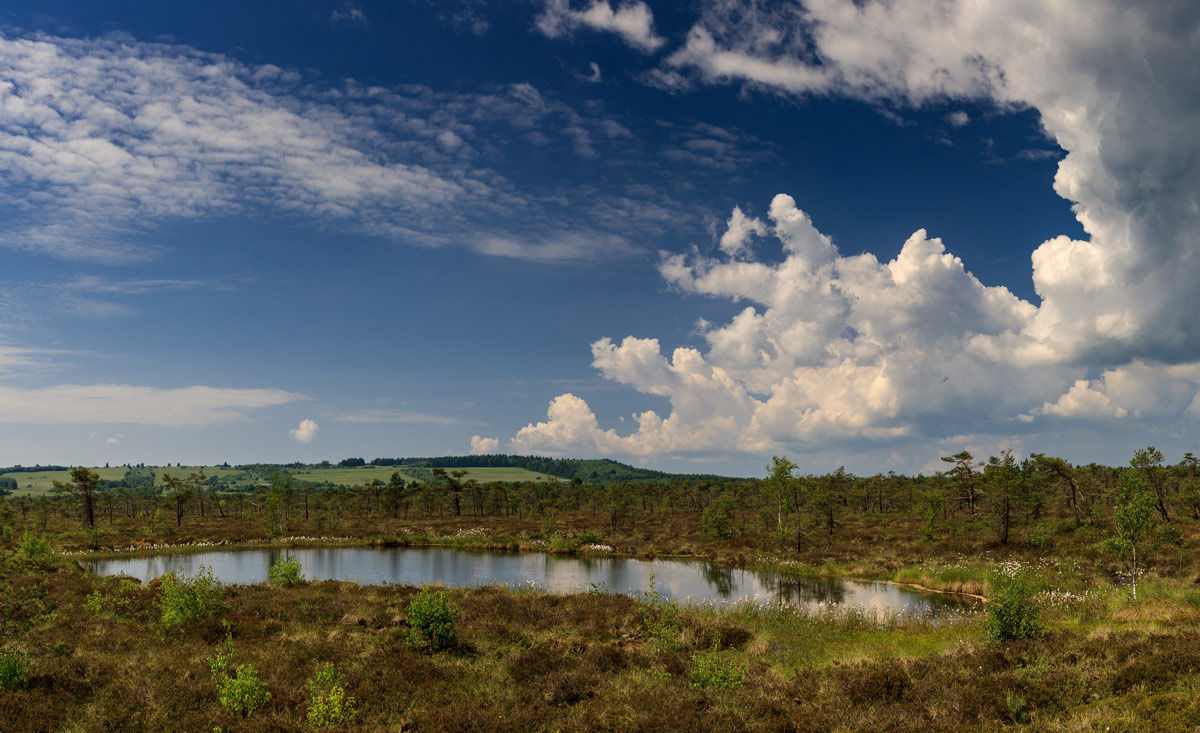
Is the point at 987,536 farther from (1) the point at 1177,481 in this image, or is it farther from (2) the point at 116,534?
(2) the point at 116,534

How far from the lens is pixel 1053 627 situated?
23.5m

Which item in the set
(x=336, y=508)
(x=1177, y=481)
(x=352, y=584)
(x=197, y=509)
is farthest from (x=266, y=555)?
(x=1177, y=481)

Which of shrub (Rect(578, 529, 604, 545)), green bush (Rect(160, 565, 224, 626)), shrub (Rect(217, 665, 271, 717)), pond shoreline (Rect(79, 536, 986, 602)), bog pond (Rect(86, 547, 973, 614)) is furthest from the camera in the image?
shrub (Rect(578, 529, 604, 545))

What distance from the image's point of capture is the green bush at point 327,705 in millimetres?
14102

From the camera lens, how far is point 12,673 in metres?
15.9

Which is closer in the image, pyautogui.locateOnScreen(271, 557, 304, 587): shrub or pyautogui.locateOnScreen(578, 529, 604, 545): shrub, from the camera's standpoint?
pyautogui.locateOnScreen(271, 557, 304, 587): shrub

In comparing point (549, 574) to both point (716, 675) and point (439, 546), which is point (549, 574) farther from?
point (716, 675)

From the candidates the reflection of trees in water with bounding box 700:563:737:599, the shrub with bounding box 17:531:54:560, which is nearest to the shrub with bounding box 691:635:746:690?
the reflection of trees in water with bounding box 700:563:737:599

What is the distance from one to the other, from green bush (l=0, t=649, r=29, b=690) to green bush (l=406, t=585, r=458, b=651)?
33.9 ft

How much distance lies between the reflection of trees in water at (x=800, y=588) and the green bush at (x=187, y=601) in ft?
99.8

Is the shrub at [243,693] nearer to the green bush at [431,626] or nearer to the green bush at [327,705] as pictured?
the green bush at [327,705]

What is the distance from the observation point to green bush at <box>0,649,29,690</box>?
15.8 metres

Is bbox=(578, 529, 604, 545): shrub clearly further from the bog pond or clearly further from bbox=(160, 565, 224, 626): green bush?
bbox=(160, 565, 224, 626): green bush

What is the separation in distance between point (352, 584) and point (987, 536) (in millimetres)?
57224
